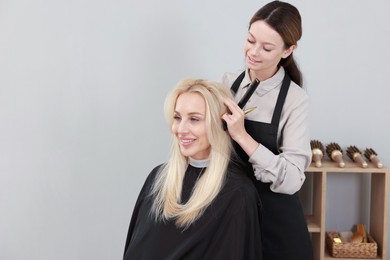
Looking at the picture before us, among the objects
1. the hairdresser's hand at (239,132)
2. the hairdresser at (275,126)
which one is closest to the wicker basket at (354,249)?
the hairdresser at (275,126)

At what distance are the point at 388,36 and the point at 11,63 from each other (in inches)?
71.1

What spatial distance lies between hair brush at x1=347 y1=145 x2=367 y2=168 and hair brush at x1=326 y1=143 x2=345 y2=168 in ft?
0.14

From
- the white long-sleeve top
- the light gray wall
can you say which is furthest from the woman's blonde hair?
the light gray wall

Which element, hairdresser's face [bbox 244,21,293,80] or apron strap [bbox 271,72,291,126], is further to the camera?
apron strap [bbox 271,72,291,126]

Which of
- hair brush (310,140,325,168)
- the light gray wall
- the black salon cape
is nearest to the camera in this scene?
the black salon cape

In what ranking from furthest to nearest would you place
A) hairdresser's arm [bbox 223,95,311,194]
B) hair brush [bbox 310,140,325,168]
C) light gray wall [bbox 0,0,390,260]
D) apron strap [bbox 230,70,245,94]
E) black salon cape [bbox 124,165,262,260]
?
1. light gray wall [bbox 0,0,390,260]
2. hair brush [bbox 310,140,325,168]
3. apron strap [bbox 230,70,245,94]
4. black salon cape [bbox 124,165,262,260]
5. hairdresser's arm [bbox 223,95,311,194]

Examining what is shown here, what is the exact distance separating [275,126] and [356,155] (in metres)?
0.98

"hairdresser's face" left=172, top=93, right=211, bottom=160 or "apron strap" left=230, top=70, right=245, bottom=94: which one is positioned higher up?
"apron strap" left=230, top=70, right=245, bottom=94

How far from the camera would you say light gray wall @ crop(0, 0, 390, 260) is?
306 centimetres

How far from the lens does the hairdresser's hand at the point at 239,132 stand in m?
2.01

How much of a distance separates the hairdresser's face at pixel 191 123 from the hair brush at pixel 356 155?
106 centimetres

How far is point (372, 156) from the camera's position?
299 cm

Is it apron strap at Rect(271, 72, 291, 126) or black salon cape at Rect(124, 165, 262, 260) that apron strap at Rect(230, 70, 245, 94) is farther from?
black salon cape at Rect(124, 165, 262, 260)

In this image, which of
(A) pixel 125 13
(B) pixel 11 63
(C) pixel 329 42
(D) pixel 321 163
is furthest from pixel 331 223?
(B) pixel 11 63
